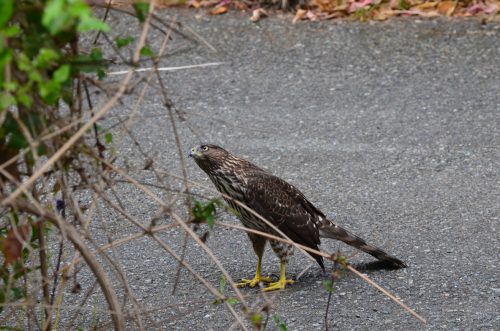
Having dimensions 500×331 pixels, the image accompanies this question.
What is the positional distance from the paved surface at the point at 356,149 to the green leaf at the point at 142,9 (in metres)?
0.85

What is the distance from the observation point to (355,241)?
19.9 ft

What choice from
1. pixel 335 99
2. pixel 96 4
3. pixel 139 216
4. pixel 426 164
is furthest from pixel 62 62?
pixel 335 99

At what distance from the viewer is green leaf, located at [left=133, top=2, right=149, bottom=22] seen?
3.28 metres

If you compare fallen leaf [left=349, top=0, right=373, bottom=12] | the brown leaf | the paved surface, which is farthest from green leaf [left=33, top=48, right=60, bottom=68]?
fallen leaf [left=349, top=0, right=373, bottom=12]

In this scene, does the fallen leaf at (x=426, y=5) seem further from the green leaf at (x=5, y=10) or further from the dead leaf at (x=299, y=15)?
the green leaf at (x=5, y=10)

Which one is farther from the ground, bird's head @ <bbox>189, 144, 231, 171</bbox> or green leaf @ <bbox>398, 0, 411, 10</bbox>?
green leaf @ <bbox>398, 0, 411, 10</bbox>

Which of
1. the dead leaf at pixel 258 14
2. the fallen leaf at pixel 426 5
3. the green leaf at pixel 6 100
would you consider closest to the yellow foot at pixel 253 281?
the green leaf at pixel 6 100

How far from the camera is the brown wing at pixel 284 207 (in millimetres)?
5828

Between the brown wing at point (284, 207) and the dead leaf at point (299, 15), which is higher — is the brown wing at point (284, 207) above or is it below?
below

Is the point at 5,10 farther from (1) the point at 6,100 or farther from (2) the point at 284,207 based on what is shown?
(2) the point at 284,207

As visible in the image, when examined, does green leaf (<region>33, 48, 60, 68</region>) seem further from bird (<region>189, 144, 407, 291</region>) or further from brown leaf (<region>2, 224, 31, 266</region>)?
bird (<region>189, 144, 407, 291</region>)

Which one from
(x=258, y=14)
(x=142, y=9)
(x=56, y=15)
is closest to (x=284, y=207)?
(x=142, y=9)

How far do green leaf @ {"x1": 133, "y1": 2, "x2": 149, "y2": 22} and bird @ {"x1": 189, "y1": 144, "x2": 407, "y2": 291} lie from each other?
8.15 feet

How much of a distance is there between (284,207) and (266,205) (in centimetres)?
13
